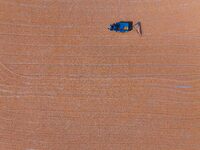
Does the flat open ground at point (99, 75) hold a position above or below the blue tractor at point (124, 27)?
below

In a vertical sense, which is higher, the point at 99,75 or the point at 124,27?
the point at 124,27

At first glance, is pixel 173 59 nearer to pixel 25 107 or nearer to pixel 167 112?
pixel 167 112

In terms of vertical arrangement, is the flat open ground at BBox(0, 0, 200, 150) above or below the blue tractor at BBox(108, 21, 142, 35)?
below

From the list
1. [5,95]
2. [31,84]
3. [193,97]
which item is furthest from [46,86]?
[193,97]
